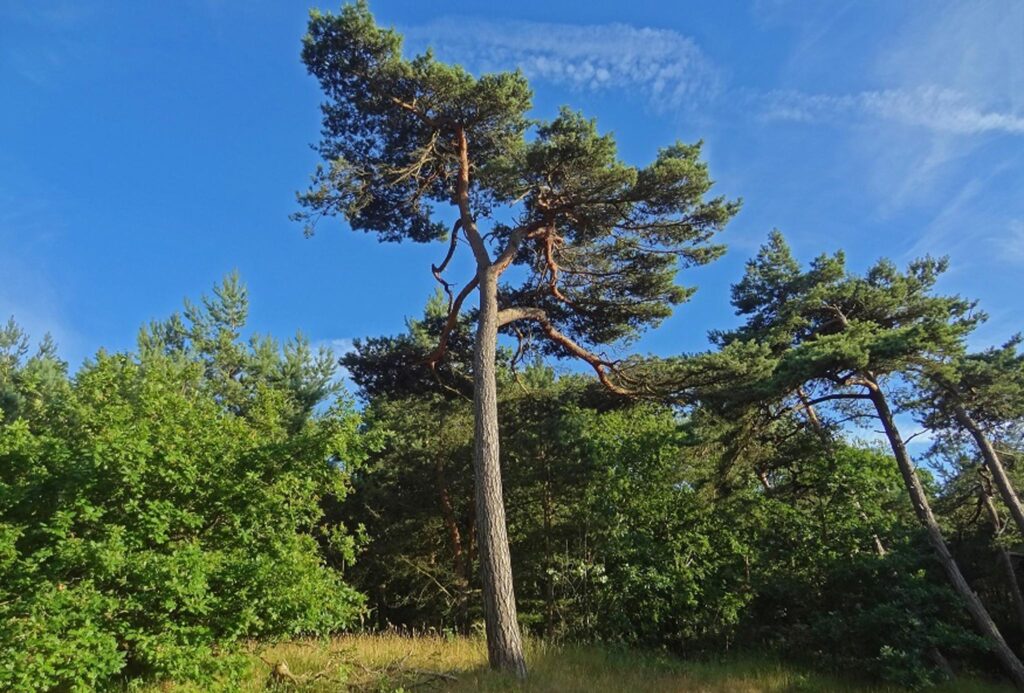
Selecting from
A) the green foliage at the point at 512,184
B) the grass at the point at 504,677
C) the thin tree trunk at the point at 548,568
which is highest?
the green foliage at the point at 512,184

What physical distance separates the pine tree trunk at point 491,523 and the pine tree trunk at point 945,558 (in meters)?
7.29

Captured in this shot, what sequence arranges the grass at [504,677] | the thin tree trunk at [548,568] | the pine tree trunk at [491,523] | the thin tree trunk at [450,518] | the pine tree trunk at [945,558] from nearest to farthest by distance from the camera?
the grass at [504,677]
the pine tree trunk at [491,523]
the pine tree trunk at [945,558]
the thin tree trunk at [548,568]
the thin tree trunk at [450,518]

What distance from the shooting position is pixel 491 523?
30.2 feet

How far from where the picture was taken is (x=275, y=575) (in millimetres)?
7215

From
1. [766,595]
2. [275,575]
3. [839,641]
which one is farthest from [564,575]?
[275,575]

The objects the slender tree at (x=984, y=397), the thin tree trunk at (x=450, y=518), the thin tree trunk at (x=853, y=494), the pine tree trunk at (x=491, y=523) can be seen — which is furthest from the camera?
the thin tree trunk at (x=450, y=518)

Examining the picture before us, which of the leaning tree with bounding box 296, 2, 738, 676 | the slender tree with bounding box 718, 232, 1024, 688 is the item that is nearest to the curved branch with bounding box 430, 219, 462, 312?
the leaning tree with bounding box 296, 2, 738, 676

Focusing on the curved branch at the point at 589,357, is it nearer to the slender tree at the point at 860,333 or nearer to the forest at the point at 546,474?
the forest at the point at 546,474

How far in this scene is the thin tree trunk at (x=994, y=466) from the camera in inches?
459

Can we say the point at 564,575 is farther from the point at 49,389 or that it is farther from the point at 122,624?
the point at 49,389

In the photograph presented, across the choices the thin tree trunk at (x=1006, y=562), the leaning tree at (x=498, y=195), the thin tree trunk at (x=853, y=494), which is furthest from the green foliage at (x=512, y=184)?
the thin tree trunk at (x=1006, y=562)

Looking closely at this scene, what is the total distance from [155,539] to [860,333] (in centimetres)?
1049

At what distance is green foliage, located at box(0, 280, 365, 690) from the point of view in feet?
19.4

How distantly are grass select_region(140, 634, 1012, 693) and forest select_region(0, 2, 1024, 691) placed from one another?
7 cm
